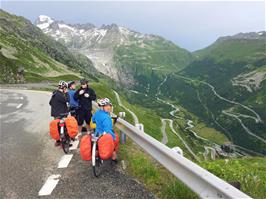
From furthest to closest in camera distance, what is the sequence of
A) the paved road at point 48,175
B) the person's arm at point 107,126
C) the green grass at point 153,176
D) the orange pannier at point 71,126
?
the orange pannier at point 71,126 → the person's arm at point 107,126 → the paved road at point 48,175 → the green grass at point 153,176

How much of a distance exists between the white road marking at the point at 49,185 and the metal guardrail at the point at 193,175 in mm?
2399

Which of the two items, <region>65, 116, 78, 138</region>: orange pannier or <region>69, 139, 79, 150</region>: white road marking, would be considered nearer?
<region>65, 116, 78, 138</region>: orange pannier

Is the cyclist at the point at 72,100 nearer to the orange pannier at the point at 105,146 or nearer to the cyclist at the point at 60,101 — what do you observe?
the cyclist at the point at 60,101

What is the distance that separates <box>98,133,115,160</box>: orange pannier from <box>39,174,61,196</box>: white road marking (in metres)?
1.27

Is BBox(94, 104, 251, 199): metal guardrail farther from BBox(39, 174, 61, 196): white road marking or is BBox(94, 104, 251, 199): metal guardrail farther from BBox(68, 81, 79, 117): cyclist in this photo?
BBox(68, 81, 79, 117): cyclist

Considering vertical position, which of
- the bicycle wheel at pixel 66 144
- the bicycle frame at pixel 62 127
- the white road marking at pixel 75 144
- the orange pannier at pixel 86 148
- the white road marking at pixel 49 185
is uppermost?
the orange pannier at pixel 86 148

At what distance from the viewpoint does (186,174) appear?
696 centimetres

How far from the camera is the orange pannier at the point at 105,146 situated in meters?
9.92

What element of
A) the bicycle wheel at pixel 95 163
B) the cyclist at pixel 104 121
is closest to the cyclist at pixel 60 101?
the cyclist at pixel 104 121

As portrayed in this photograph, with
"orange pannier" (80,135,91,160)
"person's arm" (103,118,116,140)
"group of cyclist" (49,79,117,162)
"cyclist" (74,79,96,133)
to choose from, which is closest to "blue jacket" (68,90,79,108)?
"group of cyclist" (49,79,117,162)

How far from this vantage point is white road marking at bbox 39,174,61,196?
8680mm

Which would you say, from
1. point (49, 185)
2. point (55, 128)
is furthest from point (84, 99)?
point (49, 185)

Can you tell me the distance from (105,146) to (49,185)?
171cm

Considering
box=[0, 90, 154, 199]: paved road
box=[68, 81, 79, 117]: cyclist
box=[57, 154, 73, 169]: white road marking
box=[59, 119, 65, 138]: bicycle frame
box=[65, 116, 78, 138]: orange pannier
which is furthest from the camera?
box=[68, 81, 79, 117]: cyclist
